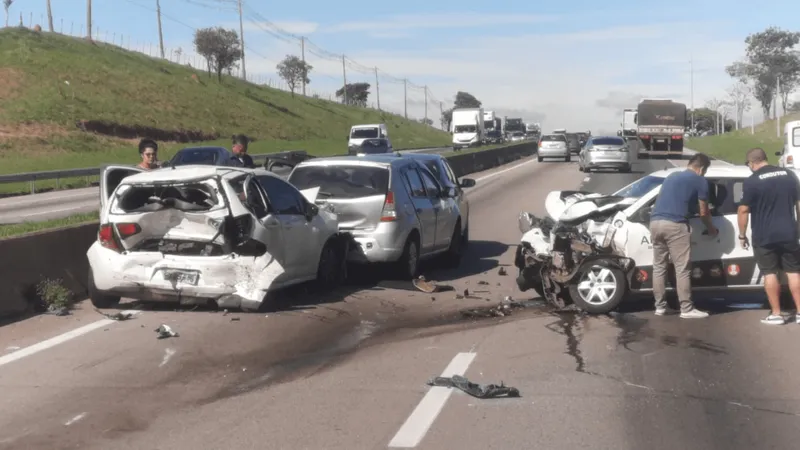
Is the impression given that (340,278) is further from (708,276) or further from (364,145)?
(364,145)

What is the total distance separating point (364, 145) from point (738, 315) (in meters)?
32.6

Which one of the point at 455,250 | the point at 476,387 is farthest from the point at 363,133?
the point at 476,387

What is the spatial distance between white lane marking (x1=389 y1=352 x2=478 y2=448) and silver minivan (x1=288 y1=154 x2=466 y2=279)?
14.6 feet

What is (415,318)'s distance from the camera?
10.5m

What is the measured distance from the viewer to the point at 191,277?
1022 centimetres

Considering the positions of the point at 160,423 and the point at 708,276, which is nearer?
the point at 160,423

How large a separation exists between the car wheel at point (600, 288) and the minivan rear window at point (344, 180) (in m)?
3.09

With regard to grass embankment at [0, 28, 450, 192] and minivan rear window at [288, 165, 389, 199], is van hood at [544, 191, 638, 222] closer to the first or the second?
minivan rear window at [288, 165, 389, 199]

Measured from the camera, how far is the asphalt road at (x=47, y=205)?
23.7 m

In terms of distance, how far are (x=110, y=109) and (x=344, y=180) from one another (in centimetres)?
5660

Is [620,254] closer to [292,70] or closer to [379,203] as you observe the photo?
[379,203]

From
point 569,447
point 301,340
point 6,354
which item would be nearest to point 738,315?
point 301,340

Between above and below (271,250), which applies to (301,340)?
below

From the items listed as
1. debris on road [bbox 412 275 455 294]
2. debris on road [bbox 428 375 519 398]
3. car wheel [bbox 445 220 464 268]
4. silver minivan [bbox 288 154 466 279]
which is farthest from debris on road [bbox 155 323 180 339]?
car wheel [bbox 445 220 464 268]
